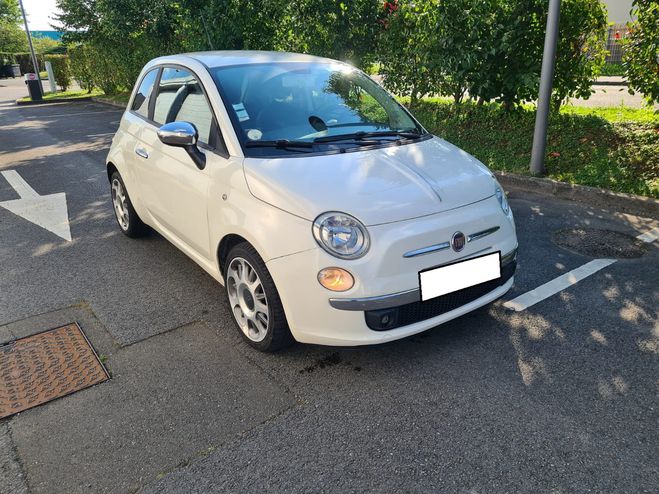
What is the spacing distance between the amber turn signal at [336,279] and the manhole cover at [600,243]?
9.16 ft

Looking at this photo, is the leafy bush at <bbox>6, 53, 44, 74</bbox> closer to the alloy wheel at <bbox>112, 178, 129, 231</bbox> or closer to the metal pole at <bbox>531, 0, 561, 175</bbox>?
the alloy wheel at <bbox>112, 178, 129, 231</bbox>

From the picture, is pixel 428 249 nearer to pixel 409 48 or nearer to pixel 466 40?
pixel 466 40

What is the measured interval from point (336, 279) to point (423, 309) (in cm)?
53

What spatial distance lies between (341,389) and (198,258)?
1.49 metres

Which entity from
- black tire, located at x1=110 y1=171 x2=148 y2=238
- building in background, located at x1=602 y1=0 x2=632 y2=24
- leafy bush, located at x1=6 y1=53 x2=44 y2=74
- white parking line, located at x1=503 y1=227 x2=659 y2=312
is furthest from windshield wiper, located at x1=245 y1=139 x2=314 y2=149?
leafy bush, located at x1=6 y1=53 x2=44 y2=74

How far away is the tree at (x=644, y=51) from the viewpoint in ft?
20.4

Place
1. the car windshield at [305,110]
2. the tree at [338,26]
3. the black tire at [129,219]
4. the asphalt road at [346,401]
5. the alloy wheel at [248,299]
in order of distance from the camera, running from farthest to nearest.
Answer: the tree at [338,26]
the black tire at [129,219]
the car windshield at [305,110]
the alloy wheel at [248,299]
the asphalt road at [346,401]

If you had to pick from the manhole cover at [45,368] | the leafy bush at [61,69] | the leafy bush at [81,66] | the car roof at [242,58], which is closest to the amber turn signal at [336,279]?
Answer: the manhole cover at [45,368]

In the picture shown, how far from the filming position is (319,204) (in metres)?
2.79

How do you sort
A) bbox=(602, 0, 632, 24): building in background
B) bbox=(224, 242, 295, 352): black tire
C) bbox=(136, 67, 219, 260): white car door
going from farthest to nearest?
bbox=(602, 0, 632, 24): building in background
bbox=(136, 67, 219, 260): white car door
bbox=(224, 242, 295, 352): black tire

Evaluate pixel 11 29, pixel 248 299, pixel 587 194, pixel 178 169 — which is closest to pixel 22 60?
pixel 11 29

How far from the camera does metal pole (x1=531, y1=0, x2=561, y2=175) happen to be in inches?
233

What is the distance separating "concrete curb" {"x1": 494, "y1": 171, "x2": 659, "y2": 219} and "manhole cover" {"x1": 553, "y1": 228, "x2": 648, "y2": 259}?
733 mm

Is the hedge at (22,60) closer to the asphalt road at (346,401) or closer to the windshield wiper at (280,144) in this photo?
the asphalt road at (346,401)
